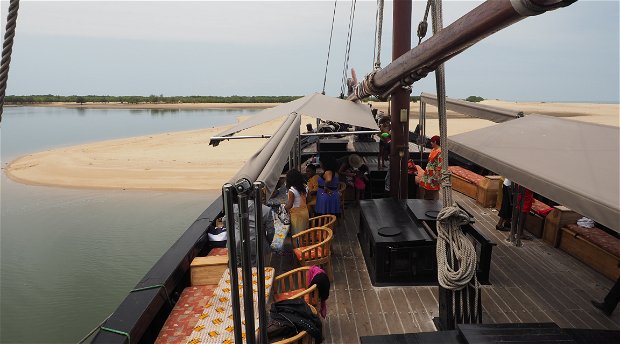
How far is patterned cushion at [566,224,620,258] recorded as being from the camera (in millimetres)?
5008

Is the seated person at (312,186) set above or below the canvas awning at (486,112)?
below

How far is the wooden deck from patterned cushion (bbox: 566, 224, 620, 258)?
0.42 m

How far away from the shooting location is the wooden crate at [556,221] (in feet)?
19.0

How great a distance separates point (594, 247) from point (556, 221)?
2.30ft

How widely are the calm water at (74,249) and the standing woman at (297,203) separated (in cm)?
543

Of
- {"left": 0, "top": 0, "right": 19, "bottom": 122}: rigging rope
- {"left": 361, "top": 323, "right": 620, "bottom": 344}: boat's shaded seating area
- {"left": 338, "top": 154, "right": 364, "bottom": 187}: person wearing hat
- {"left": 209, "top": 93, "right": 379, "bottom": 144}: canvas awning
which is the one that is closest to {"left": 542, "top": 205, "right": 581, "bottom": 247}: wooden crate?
{"left": 209, "top": 93, "right": 379, "bottom": 144}: canvas awning

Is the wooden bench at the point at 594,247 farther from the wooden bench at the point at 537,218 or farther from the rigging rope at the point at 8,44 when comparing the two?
the rigging rope at the point at 8,44

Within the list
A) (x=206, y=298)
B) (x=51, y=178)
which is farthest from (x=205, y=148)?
(x=206, y=298)

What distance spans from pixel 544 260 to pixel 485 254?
1508mm

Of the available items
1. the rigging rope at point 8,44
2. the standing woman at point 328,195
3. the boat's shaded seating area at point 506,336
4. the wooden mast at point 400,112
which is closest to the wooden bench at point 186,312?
the boat's shaded seating area at point 506,336

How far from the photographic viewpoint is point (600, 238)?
5.28 metres

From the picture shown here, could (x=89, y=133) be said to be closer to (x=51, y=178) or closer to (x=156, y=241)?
(x=51, y=178)

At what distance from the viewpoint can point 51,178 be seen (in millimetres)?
20469

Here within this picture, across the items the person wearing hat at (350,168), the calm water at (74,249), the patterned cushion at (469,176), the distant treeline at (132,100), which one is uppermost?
the distant treeline at (132,100)
